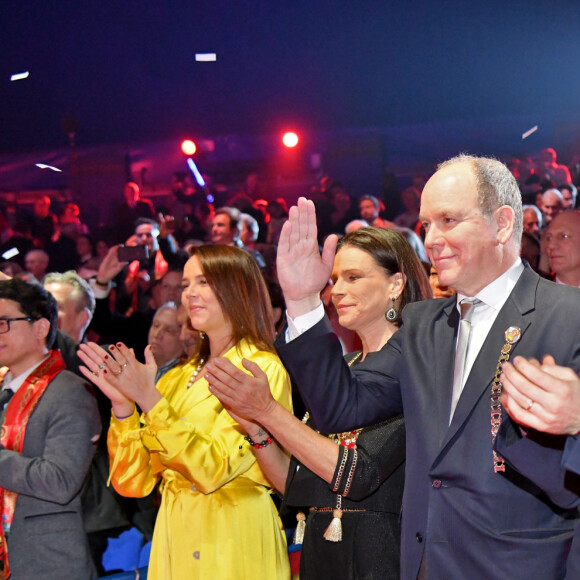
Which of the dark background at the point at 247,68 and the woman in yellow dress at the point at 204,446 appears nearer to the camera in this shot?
the woman in yellow dress at the point at 204,446

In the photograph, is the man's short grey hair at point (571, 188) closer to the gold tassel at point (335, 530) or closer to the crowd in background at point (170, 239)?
the crowd in background at point (170, 239)

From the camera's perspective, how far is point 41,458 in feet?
9.57

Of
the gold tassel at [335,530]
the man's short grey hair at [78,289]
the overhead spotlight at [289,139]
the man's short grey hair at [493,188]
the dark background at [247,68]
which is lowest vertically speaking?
the gold tassel at [335,530]

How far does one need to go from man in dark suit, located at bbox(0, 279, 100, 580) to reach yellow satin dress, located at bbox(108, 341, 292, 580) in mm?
378

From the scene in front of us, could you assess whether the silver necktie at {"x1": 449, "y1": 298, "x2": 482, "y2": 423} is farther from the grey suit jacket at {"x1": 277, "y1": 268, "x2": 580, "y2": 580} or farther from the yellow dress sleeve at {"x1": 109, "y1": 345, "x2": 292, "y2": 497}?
the yellow dress sleeve at {"x1": 109, "y1": 345, "x2": 292, "y2": 497}

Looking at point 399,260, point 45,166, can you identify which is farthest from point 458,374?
point 45,166

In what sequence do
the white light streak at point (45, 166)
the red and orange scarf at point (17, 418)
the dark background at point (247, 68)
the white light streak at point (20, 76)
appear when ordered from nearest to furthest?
the red and orange scarf at point (17, 418) < the dark background at point (247, 68) < the white light streak at point (45, 166) < the white light streak at point (20, 76)

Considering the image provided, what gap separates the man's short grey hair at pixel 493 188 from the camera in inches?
69.6

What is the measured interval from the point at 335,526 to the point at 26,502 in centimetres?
139

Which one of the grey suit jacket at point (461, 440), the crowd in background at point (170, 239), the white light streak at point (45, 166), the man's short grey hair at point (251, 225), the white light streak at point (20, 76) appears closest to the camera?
the grey suit jacket at point (461, 440)

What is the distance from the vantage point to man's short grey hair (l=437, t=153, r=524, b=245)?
1.77 meters

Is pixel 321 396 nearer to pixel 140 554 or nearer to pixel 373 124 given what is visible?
pixel 140 554

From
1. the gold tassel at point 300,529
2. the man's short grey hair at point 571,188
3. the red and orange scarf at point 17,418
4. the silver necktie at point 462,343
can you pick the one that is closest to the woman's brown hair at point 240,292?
the gold tassel at point 300,529

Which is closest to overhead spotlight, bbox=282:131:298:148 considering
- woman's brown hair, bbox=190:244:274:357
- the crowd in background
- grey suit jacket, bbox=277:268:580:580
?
the crowd in background
